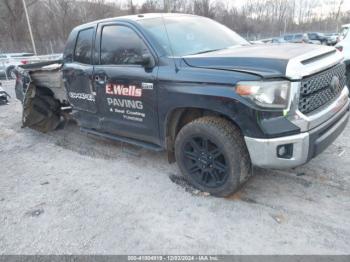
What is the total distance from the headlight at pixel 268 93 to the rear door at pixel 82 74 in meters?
2.41

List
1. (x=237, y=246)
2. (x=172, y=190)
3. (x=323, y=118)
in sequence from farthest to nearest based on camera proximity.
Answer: (x=172, y=190), (x=323, y=118), (x=237, y=246)

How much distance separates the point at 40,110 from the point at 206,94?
4300 mm

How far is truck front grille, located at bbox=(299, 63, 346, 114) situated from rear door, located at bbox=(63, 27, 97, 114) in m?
2.78

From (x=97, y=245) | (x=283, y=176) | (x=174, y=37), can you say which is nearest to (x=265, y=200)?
(x=283, y=176)

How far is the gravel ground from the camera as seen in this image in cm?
251

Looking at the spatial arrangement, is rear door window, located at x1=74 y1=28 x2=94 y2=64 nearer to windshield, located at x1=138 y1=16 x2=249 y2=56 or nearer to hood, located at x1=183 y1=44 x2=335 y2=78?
windshield, located at x1=138 y1=16 x2=249 y2=56

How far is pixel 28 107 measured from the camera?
5.59 metres

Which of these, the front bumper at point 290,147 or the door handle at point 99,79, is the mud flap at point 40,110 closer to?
the door handle at point 99,79

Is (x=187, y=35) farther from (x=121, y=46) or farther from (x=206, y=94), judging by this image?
(x=206, y=94)

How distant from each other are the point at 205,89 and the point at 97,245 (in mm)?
1735

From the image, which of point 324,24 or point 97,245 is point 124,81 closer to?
point 97,245

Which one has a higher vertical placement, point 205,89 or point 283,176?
point 205,89

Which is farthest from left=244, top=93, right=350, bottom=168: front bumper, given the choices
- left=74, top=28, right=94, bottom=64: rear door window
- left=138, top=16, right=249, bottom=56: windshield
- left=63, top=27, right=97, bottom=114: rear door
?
left=74, top=28, right=94, bottom=64: rear door window

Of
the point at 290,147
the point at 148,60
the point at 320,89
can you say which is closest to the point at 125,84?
the point at 148,60
